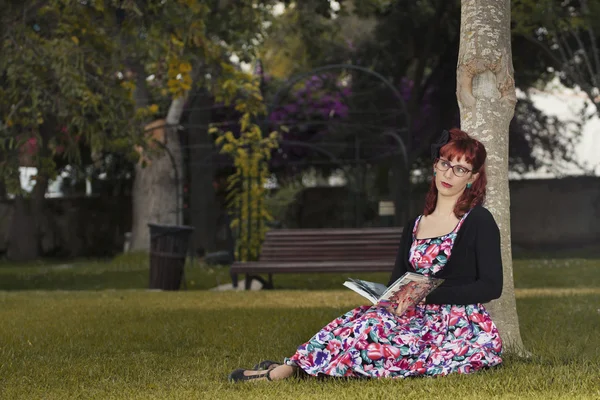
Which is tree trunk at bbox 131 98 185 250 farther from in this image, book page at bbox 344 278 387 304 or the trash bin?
book page at bbox 344 278 387 304

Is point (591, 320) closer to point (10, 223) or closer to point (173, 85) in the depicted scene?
point (173, 85)

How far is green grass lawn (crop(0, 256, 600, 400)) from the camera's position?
16.1 feet

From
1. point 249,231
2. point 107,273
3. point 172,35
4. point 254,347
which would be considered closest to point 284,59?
point 107,273

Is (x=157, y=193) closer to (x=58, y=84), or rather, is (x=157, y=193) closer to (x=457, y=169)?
(x=58, y=84)

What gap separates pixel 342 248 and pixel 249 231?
1.97 meters

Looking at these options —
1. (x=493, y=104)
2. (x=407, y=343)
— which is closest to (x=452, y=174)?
(x=407, y=343)

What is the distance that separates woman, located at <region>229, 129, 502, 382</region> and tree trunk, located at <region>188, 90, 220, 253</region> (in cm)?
1450

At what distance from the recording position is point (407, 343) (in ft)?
16.4

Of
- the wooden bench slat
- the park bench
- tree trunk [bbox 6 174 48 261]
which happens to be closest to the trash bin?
the park bench

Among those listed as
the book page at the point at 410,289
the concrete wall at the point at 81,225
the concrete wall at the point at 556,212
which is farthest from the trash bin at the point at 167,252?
the concrete wall at the point at 81,225

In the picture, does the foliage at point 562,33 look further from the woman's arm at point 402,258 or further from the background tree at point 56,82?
the woman's arm at point 402,258

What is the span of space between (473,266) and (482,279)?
11 cm

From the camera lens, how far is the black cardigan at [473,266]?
5.05m

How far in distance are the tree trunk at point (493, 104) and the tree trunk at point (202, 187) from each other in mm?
13685
